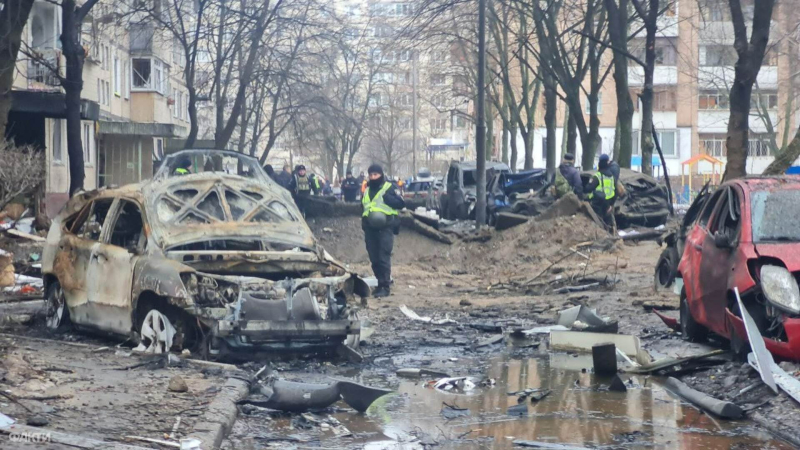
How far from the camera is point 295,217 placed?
34.2 ft

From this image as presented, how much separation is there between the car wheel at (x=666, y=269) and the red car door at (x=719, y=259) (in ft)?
8.43

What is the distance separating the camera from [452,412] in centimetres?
729

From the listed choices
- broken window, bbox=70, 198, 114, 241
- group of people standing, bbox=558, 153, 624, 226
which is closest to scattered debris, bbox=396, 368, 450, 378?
broken window, bbox=70, 198, 114, 241

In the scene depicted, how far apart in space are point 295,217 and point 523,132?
3362 centimetres

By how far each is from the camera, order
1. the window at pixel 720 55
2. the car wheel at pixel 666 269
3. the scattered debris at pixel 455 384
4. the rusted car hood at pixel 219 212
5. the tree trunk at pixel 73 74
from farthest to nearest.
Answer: the window at pixel 720 55, the tree trunk at pixel 73 74, the car wheel at pixel 666 269, the rusted car hood at pixel 219 212, the scattered debris at pixel 455 384

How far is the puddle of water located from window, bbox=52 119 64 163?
2796 centimetres

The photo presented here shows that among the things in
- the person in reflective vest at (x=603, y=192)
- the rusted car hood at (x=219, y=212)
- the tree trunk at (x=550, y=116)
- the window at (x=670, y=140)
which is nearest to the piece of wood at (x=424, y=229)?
the person in reflective vest at (x=603, y=192)

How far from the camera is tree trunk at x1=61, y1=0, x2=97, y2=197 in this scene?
2022 centimetres

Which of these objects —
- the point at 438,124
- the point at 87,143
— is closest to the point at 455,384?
the point at 87,143

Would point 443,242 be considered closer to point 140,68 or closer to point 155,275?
point 155,275

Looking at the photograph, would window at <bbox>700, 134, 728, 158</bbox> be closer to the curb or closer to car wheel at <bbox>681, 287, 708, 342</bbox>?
car wheel at <bbox>681, 287, 708, 342</bbox>

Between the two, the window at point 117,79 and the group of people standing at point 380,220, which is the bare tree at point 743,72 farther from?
the window at point 117,79

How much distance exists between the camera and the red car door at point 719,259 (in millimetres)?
8719

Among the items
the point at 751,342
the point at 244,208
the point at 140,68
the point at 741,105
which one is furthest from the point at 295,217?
the point at 140,68
